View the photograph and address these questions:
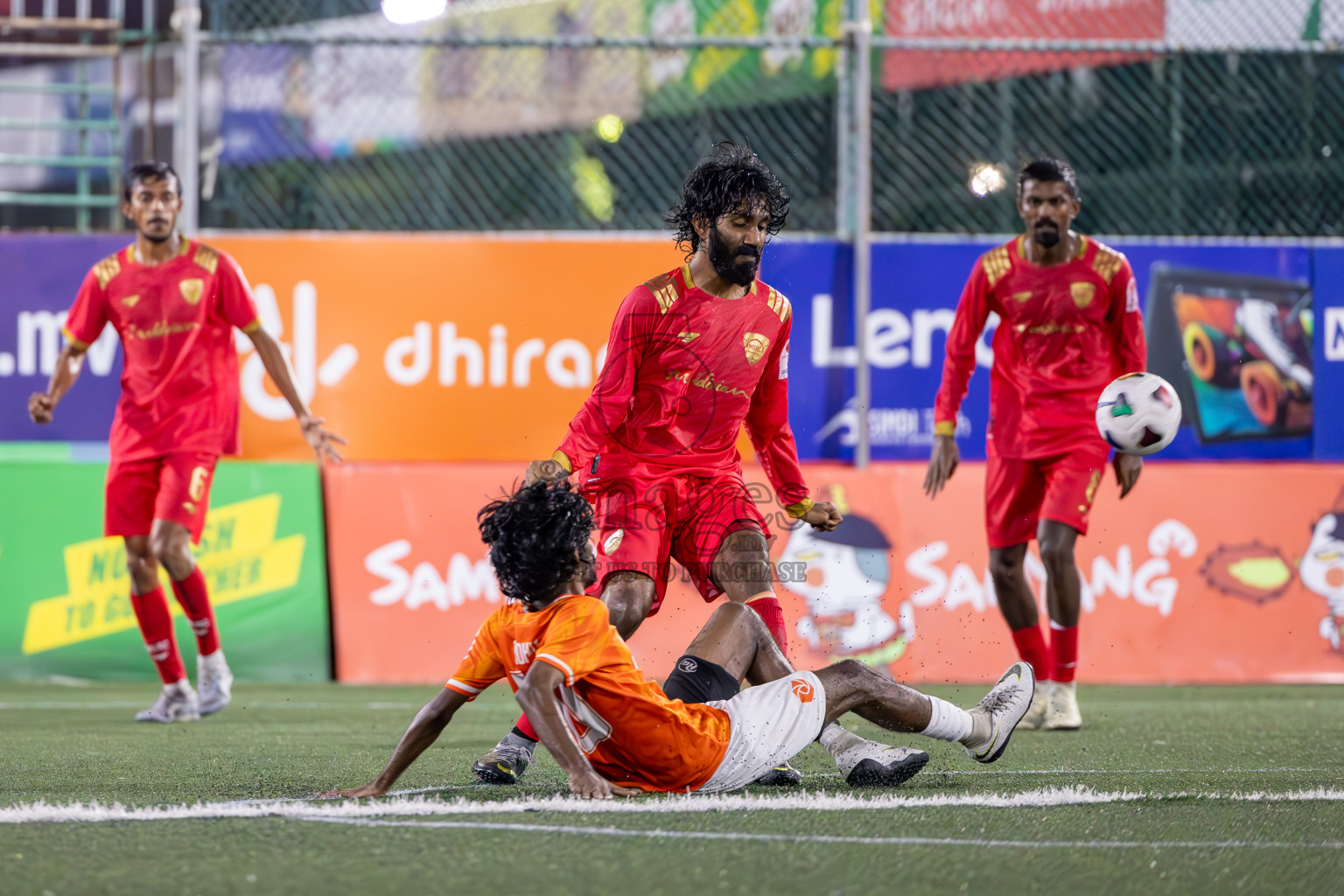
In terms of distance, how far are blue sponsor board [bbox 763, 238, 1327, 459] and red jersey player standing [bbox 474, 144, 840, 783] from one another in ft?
14.3

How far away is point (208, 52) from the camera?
32.8ft

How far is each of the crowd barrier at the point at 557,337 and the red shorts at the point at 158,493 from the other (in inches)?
78.7

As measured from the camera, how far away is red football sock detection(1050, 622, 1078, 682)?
659cm

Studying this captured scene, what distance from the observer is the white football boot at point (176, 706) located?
22.5ft

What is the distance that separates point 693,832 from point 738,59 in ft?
28.8

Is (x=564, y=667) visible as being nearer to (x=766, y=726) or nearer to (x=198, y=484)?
(x=766, y=726)

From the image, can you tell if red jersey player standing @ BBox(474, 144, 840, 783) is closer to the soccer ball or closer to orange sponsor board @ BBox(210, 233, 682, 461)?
the soccer ball

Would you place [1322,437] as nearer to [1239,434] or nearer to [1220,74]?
[1239,434]

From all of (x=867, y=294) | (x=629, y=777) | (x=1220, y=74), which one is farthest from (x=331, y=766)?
(x=1220, y=74)

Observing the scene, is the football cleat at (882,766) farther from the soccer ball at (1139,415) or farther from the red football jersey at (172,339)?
the red football jersey at (172,339)

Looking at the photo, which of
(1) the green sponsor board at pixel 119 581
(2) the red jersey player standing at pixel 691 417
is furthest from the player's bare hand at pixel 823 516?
(1) the green sponsor board at pixel 119 581

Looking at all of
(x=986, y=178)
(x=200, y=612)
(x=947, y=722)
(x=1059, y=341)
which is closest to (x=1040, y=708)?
(x=1059, y=341)

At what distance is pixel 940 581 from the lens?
348 inches

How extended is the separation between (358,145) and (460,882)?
33.9 feet
